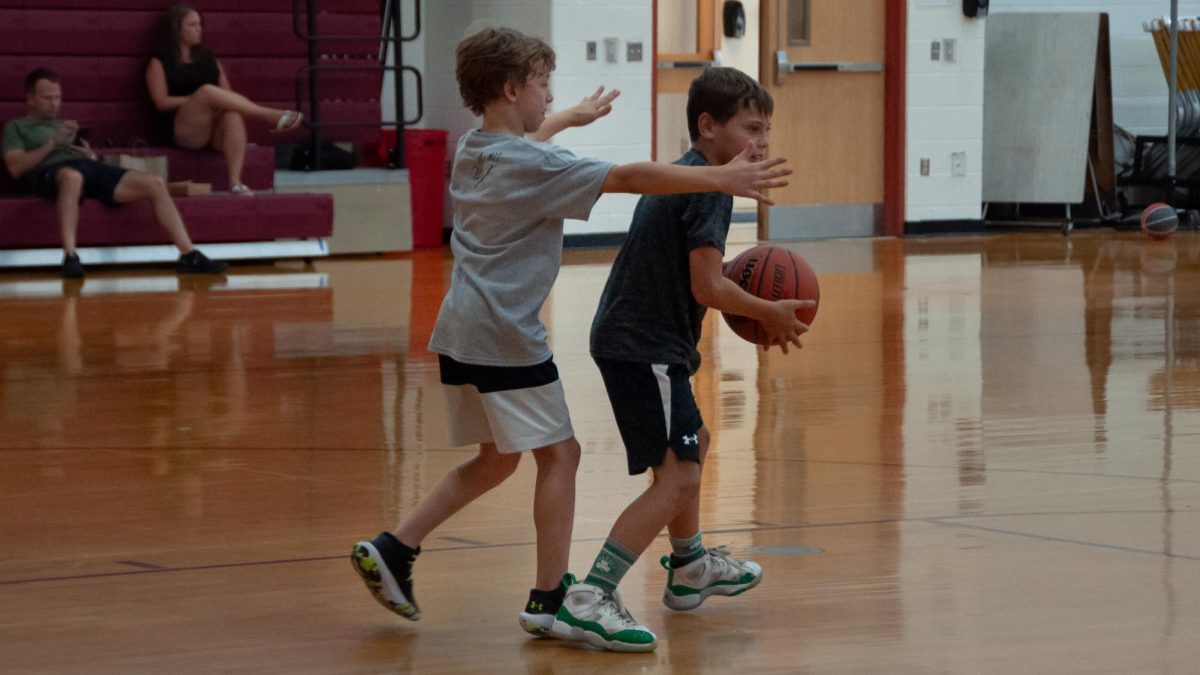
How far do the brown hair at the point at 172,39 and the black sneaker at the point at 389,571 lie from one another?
29.4 ft

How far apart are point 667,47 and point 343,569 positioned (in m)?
12.2

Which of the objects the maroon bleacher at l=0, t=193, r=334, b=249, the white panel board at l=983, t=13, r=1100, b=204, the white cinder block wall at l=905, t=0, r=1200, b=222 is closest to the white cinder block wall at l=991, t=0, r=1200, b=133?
the white panel board at l=983, t=13, r=1100, b=204

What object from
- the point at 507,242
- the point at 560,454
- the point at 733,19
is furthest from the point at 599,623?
the point at 733,19

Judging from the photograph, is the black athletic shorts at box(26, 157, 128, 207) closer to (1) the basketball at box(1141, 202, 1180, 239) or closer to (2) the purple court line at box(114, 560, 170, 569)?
(1) the basketball at box(1141, 202, 1180, 239)

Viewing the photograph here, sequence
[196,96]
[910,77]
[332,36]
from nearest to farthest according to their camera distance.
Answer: [196,96] → [332,36] → [910,77]

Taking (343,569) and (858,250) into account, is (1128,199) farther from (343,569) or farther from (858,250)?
(343,569)

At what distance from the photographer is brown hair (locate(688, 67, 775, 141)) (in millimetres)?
3303

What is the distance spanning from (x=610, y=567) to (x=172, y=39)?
9232 mm

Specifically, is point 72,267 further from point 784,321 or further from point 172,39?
point 784,321

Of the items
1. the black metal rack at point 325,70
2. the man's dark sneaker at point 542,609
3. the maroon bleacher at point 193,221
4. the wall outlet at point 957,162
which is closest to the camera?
the man's dark sneaker at point 542,609

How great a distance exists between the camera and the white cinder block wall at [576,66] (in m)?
13.0

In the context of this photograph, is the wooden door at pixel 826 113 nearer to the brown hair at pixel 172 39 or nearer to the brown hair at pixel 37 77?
the brown hair at pixel 172 39

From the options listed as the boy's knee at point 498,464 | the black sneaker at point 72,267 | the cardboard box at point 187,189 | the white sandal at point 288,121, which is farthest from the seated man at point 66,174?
the boy's knee at point 498,464

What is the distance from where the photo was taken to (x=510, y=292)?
319 centimetres
